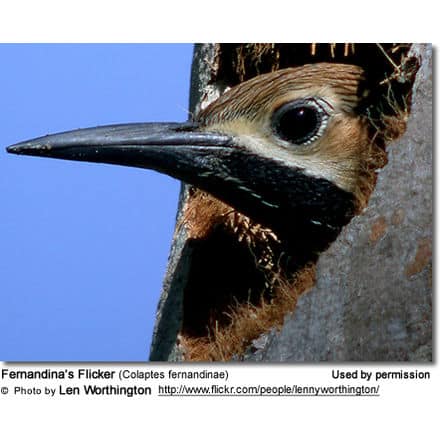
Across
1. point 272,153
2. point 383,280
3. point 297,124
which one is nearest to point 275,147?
point 272,153

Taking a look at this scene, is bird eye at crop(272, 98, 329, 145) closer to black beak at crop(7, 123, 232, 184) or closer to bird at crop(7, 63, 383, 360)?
bird at crop(7, 63, 383, 360)

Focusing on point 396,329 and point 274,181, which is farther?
point 274,181

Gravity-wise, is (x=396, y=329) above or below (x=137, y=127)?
below

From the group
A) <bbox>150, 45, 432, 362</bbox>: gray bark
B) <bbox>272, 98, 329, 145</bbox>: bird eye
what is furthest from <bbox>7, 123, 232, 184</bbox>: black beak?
<bbox>150, 45, 432, 362</bbox>: gray bark

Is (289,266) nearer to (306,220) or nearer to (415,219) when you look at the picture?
(306,220)

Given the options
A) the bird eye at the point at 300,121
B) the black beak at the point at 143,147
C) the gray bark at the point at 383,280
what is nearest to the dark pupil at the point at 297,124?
the bird eye at the point at 300,121

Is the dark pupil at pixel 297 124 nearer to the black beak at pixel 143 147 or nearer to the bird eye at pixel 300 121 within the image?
the bird eye at pixel 300 121

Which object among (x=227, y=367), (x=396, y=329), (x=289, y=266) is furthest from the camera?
(x=289, y=266)

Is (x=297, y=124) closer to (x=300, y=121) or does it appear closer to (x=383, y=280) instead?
(x=300, y=121)
